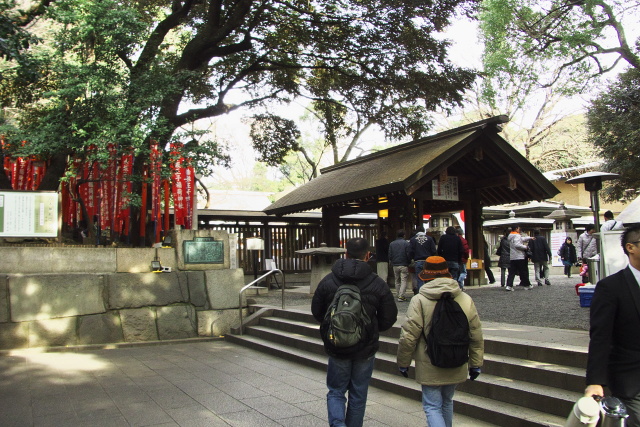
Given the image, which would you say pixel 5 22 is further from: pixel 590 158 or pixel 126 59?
pixel 590 158

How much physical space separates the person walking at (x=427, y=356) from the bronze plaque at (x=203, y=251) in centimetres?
784

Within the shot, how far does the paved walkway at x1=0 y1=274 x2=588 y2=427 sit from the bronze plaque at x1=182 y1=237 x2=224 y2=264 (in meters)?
2.52

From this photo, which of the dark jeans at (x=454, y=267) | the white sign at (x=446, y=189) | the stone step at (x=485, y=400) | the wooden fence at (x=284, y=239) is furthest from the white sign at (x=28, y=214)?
the white sign at (x=446, y=189)

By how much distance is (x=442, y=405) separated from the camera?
12.9 feet

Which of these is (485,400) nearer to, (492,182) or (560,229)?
(492,182)

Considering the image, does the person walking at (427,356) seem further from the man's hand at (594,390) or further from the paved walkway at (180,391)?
the paved walkway at (180,391)

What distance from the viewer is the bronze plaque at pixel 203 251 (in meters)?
11.0

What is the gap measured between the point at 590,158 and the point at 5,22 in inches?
1230

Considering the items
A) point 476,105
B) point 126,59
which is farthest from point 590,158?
point 126,59

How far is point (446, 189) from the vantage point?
13.0 m

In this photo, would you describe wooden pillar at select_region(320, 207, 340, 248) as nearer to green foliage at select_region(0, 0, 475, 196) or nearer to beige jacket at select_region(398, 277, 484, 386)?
green foliage at select_region(0, 0, 475, 196)

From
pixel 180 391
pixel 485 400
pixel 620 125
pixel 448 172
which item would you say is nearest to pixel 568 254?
pixel 620 125

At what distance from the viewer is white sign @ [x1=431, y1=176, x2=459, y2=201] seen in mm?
12727

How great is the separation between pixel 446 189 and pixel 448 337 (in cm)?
960
